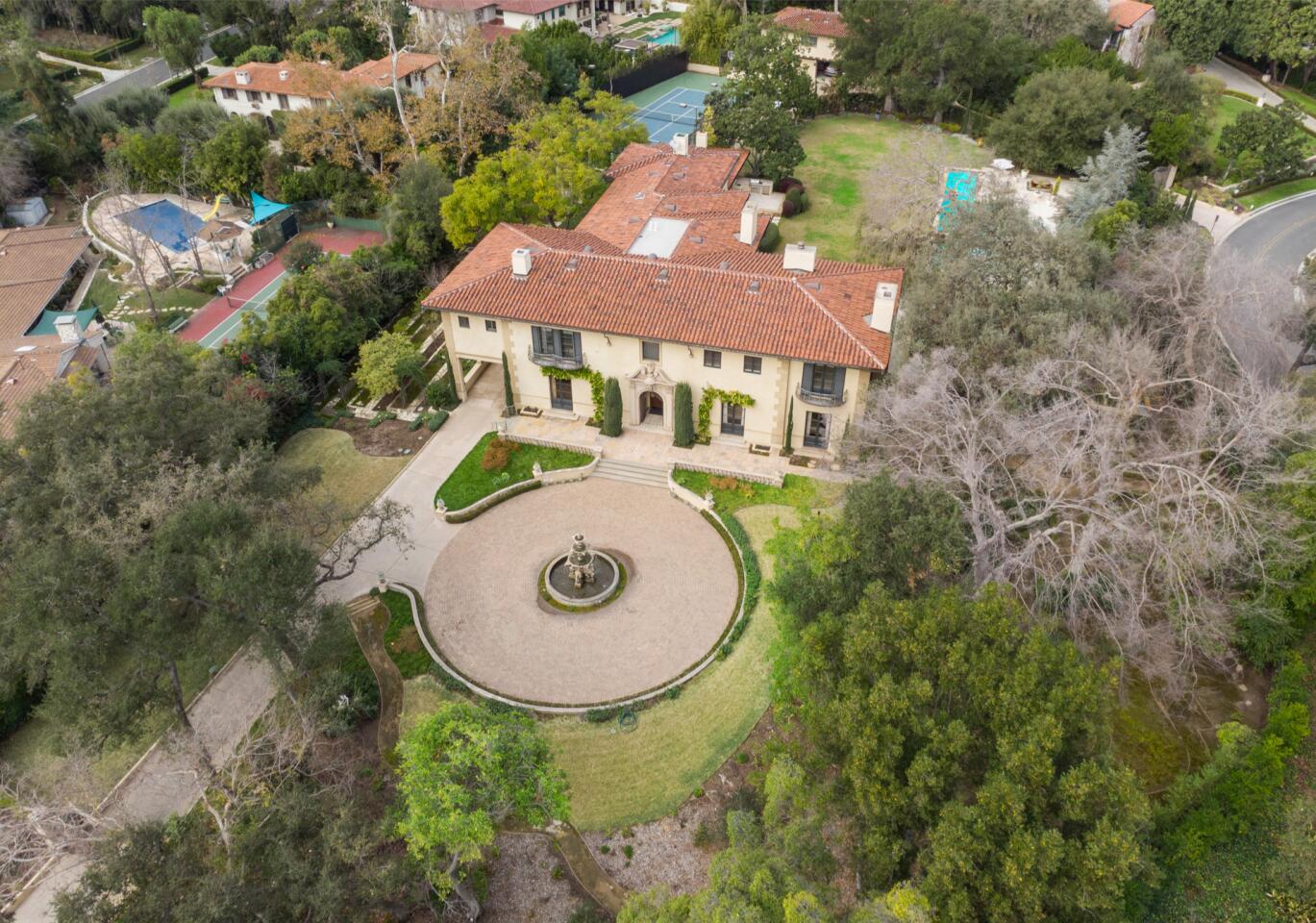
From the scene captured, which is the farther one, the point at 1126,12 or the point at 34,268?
the point at 1126,12

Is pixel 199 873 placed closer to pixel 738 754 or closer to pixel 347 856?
pixel 347 856

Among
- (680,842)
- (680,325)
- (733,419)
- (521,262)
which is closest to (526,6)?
(521,262)

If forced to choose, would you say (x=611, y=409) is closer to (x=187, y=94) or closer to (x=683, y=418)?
(x=683, y=418)

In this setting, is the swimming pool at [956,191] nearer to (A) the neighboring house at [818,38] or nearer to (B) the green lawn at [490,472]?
(B) the green lawn at [490,472]

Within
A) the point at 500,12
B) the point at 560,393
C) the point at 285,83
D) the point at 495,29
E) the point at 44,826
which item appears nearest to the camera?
the point at 44,826

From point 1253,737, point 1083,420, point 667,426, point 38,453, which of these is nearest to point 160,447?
point 38,453

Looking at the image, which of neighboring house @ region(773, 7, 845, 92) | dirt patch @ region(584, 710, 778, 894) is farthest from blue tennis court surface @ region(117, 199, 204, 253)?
neighboring house @ region(773, 7, 845, 92)
